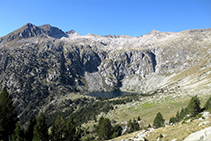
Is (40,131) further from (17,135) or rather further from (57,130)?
(17,135)

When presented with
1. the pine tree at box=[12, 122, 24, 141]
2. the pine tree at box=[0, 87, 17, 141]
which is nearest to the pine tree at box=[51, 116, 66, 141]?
the pine tree at box=[12, 122, 24, 141]

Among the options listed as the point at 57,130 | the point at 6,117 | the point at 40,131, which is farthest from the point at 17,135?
the point at 57,130

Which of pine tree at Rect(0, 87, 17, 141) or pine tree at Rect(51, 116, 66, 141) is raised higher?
pine tree at Rect(0, 87, 17, 141)

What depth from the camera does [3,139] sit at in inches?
1363

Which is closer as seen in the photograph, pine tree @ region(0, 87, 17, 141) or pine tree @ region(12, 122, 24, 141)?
pine tree @ region(0, 87, 17, 141)

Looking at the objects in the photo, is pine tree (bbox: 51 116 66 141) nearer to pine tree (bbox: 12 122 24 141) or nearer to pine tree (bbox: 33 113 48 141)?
pine tree (bbox: 33 113 48 141)

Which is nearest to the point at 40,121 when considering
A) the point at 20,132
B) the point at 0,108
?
the point at 20,132

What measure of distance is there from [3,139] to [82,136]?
57.6 m

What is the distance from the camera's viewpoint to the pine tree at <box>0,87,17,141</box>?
33644 millimetres

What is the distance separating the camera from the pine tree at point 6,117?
3364 cm

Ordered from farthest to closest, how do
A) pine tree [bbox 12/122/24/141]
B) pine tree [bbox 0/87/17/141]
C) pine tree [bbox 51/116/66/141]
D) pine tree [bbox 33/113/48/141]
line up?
pine tree [bbox 51/116/66/141], pine tree [bbox 12/122/24/141], pine tree [bbox 33/113/48/141], pine tree [bbox 0/87/17/141]

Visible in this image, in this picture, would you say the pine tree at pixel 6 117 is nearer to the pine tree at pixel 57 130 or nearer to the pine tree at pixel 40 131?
the pine tree at pixel 40 131

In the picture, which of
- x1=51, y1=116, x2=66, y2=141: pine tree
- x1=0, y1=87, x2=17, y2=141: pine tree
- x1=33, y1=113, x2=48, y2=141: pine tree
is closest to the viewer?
x1=0, y1=87, x2=17, y2=141: pine tree

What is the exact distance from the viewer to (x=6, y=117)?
34312 mm
